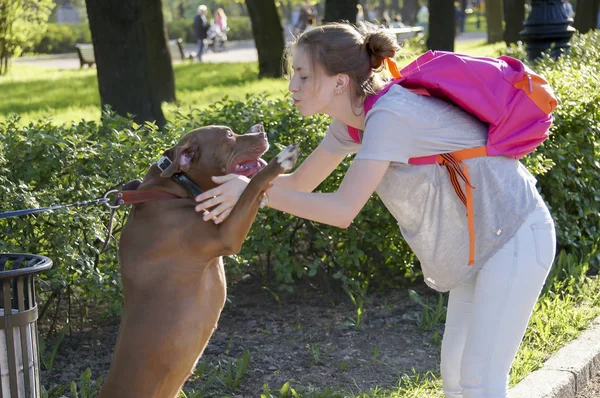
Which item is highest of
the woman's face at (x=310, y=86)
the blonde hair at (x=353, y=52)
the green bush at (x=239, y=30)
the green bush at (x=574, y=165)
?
the blonde hair at (x=353, y=52)

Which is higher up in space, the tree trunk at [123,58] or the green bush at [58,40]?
the tree trunk at [123,58]

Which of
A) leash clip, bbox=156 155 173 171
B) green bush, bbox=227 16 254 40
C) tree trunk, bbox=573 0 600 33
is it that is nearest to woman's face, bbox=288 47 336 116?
leash clip, bbox=156 155 173 171

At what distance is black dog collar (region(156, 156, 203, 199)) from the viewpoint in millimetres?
3242

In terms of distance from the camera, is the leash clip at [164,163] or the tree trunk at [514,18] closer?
the leash clip at [164,163]

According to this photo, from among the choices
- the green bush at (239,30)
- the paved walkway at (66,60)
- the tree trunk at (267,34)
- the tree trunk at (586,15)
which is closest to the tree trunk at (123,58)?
the tree trunk at (267,34)

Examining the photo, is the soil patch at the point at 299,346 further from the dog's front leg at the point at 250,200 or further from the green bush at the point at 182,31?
the green bush at the point at 182,31

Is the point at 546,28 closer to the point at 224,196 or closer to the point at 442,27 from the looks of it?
the point at 224,196

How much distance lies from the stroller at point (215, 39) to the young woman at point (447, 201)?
34.5m

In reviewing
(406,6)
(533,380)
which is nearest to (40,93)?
(533,380)

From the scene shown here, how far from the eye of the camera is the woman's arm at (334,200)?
3.03 m

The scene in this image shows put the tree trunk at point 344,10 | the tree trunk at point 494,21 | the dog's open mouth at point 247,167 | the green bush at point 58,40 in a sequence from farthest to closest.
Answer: the green bush at point 58,40 → the tree trunk at point 494,21 → the tree trunk at point 344,10 → the dog's open mouth at point 247,167

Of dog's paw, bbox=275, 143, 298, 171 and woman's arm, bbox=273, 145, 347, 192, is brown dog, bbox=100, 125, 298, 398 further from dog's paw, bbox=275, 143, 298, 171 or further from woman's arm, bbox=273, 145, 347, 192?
woman's arm, bbox=273, 145, 347, 192

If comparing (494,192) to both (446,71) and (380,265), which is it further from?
(380,265)

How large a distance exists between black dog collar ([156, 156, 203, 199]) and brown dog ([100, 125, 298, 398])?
23 millimetres
